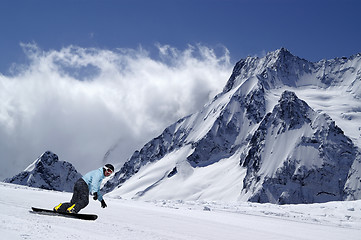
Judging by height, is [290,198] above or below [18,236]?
above

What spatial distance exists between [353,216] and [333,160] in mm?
154546

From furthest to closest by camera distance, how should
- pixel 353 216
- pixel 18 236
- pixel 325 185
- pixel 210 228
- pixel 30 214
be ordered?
pixel 325 185 < pixel 353 216 < pixel 210 228 < pixel 30 214 < pixel 18 236

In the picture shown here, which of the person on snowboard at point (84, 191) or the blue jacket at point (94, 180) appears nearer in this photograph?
the person on snowboard at point (84, 191)

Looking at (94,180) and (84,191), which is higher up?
(94,180)

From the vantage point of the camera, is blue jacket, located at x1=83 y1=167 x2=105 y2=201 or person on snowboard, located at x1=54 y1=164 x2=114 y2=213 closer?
person on snowboard, located at x1=54 y1=164 x2=114 y2=213

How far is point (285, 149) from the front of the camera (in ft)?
591

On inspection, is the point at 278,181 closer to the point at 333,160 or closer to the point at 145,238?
the point at 333,160

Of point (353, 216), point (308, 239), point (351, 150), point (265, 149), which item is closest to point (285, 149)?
point (265, 149)

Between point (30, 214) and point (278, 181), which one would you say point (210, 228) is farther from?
point (278, 181)

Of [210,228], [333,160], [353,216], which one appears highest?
[333,160]

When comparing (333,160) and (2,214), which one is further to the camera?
(333,160)

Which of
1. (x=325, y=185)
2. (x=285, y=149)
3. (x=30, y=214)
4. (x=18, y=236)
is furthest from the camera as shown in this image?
(x=285, y=149)

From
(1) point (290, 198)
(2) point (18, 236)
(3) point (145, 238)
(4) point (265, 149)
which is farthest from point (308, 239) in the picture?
(4) point (265, 149)

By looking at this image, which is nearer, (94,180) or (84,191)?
(84,191)
